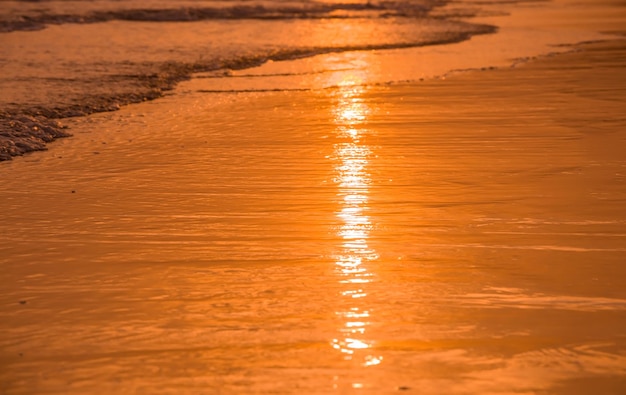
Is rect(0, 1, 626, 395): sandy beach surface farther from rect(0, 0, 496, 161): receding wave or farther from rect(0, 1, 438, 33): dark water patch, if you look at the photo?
rect(0, 1, 438, 33): dark water patch

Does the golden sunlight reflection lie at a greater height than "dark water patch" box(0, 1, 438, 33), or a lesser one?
greater

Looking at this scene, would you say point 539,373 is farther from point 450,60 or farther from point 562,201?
point 450,60

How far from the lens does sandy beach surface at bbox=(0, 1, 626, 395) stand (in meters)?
3.43

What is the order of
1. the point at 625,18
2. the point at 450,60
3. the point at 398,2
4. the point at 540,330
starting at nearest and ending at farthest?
the point at 540,330, the point at 450,60, the point at 625,18, the point at 398,2

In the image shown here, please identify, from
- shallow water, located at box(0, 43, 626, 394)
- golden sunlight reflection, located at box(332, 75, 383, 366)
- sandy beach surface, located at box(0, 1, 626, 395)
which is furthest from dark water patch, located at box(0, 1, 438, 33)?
shallow water, located at box(0, 43, 626, 394)

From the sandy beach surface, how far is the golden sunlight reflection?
2 centimetres

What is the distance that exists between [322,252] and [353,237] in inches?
11.5

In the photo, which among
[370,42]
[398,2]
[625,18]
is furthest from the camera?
[398,2]

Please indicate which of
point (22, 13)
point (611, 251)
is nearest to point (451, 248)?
point (611, 251)

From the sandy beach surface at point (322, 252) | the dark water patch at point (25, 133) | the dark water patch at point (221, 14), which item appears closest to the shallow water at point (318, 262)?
the sandy beach surface at point (322, 252)

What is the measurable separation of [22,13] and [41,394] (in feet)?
61.5

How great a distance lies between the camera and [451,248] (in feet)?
15.5

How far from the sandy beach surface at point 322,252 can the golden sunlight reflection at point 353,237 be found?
0.02 m

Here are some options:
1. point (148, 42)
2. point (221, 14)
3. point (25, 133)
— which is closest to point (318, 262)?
point (25, 133)
